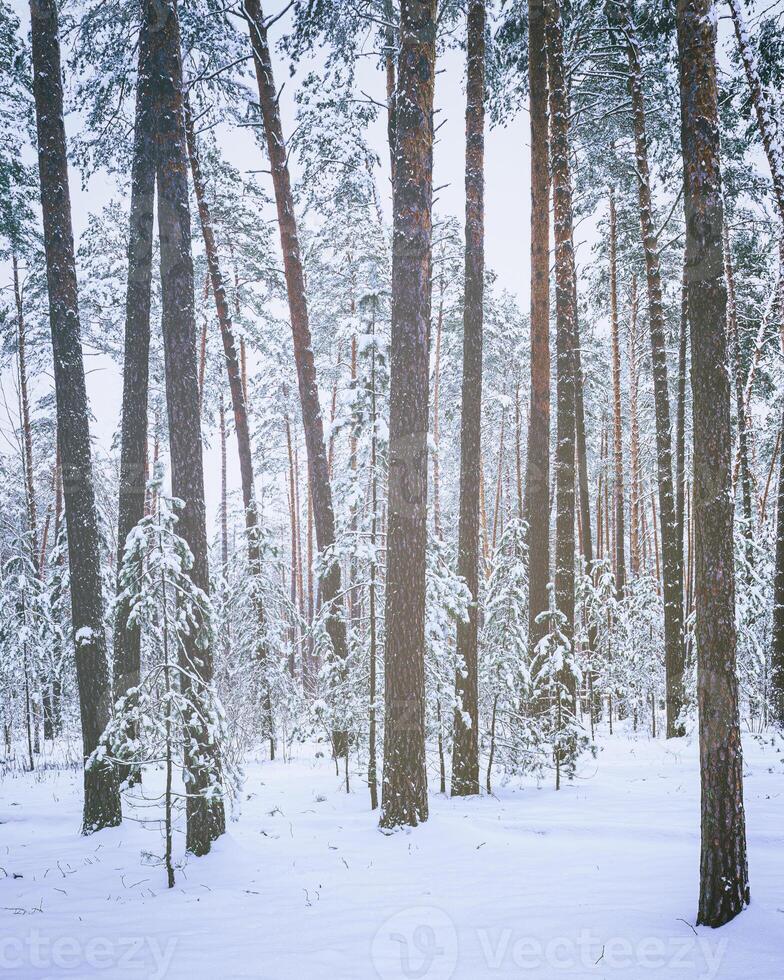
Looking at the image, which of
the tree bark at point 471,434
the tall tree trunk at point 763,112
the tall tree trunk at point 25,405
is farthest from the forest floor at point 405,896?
the tall tree trunk at point 25,405

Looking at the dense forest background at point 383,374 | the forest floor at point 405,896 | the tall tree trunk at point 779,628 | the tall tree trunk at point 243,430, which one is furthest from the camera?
the tall tree trunk at point 243,430

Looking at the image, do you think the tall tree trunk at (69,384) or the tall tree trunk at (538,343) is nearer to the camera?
the tall tree trunk at (69,384)

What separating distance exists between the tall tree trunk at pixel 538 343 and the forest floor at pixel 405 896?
324cm

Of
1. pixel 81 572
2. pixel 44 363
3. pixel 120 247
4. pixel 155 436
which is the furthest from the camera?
pixel 155 436

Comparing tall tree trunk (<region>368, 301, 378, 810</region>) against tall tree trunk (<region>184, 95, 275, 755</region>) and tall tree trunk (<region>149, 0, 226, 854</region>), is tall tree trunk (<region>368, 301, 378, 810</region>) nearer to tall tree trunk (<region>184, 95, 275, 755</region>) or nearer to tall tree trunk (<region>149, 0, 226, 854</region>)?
tall tree trunk (<region>149, 0, 226, 854</region>)

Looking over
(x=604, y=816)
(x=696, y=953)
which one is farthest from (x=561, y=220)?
(x=696, y=953)

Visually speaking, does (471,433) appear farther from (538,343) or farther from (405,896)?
(405,896)

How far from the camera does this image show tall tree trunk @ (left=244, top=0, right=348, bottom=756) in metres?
9.69

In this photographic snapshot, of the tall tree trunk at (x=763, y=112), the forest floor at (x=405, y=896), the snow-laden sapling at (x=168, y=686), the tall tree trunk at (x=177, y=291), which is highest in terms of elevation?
the tall tree trunk at (x=763, y=112)

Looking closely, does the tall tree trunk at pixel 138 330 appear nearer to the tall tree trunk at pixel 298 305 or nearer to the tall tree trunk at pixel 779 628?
the tall tree trunk at pixel 298 305

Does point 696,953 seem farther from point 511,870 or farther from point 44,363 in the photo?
point 44,363

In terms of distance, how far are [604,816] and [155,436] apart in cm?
2069

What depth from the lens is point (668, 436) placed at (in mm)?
11906

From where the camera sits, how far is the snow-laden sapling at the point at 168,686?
5.09 meters
